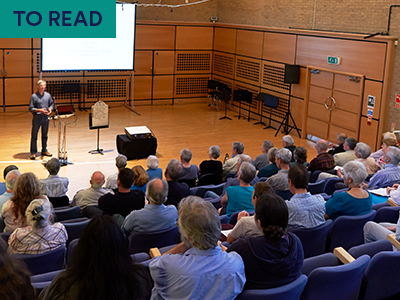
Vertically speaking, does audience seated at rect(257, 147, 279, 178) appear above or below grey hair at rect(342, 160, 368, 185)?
below

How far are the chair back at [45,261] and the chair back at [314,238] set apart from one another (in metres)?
2.00

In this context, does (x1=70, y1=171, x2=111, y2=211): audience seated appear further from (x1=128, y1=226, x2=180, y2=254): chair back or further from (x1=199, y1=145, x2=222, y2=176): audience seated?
(x1=199, y1=145, x2=222, y2=176): audience seated

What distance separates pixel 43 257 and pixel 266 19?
11.8 metres

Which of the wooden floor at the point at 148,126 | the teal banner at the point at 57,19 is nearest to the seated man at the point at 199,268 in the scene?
the teal banner at the point at 57,19

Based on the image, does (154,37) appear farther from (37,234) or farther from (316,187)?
(37,234)

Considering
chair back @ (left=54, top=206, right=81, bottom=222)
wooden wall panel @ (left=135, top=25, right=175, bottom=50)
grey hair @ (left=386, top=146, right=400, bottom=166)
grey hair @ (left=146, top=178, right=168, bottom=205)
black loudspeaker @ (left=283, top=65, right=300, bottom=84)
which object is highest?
wooden wall panel @ (left=135, top=25, right=175, bottom=50)

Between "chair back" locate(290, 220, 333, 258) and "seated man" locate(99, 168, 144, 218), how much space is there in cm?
175

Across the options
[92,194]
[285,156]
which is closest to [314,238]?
[285,156]

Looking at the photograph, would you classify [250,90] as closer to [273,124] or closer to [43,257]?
[273,124]

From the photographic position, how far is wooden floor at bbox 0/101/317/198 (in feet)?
30.6

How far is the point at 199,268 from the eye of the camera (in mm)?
2662

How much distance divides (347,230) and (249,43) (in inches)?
422

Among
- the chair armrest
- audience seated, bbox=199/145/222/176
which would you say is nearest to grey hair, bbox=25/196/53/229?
the chair armrest

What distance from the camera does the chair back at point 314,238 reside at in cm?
397
